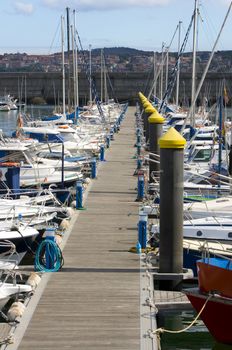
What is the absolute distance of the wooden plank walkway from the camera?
11969mm

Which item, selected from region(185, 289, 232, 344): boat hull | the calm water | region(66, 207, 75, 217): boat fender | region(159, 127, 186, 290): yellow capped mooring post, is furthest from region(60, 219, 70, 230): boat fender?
region(185, 289, 232, 344): boat hull

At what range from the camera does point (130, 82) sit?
110 m

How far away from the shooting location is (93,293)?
1400 centimetres

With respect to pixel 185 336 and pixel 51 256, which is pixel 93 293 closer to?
pixel 51 256

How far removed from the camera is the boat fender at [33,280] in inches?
Answer: 562

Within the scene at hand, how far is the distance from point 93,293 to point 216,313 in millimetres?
2179

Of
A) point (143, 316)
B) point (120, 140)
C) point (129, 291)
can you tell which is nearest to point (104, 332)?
point (143, 316)

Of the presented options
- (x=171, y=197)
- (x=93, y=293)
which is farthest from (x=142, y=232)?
(x=93, y=293)

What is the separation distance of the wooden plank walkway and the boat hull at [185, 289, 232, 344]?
100 centimetres

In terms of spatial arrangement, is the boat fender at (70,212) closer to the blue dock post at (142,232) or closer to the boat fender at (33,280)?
the blue dock post at (142,232)

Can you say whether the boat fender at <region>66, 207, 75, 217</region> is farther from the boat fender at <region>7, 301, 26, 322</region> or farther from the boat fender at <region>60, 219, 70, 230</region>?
the boat fender at <region>7, 301, 26, 322</region>

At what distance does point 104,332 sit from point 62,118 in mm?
35256

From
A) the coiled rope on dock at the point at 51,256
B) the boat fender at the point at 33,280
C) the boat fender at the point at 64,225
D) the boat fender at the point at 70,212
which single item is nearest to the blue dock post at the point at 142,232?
the coiled rope on dock at the point at 51,256

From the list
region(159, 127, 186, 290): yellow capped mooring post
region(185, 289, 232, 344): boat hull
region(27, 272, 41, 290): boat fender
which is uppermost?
region(159, 127, 186, 290): yellow capped mooring post
